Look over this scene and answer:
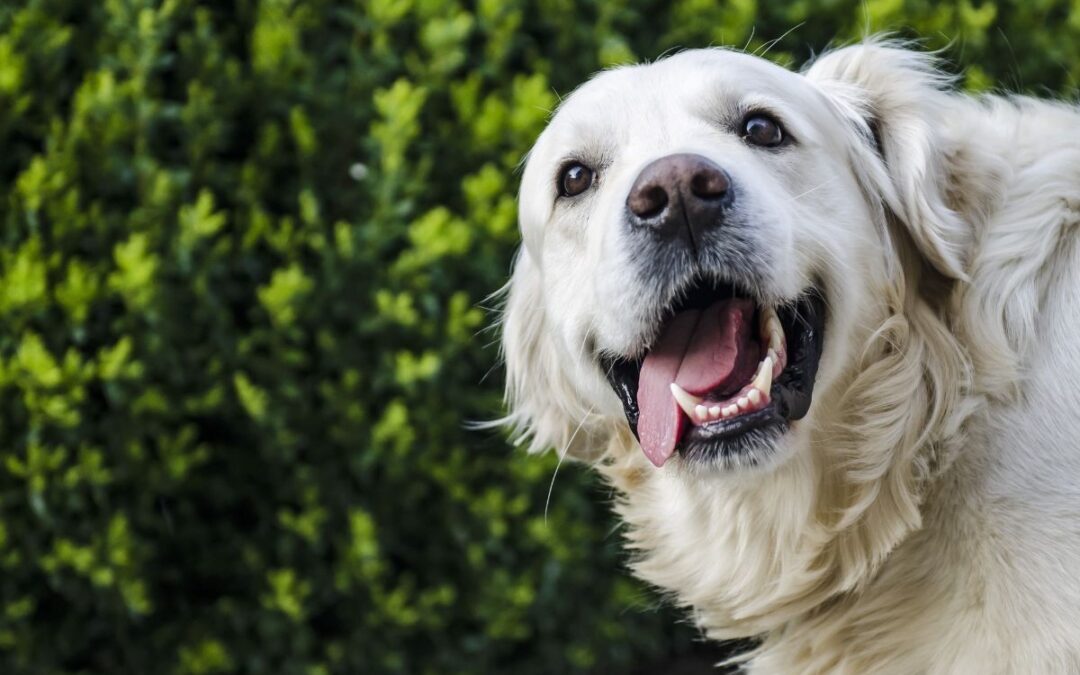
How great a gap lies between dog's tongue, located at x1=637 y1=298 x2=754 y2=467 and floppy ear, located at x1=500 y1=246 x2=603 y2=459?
53 centimetres

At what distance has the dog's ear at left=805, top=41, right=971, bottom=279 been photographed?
2555 millimetres

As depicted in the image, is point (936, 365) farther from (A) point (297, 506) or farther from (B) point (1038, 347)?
(A) point (297, 506)

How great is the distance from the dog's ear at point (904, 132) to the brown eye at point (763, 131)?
0.73ft

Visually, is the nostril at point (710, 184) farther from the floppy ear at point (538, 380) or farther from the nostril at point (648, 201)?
the floppy ear at point (538, 380)

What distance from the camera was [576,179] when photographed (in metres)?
2.80

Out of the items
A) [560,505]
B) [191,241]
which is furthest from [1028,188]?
[191,241]

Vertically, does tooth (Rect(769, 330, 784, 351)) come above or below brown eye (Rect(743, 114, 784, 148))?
below

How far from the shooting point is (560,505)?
13.4 ft

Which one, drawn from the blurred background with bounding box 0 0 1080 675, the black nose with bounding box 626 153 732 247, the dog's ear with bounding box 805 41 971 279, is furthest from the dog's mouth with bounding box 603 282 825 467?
the blurred background with bounding box 0 0 1080 675

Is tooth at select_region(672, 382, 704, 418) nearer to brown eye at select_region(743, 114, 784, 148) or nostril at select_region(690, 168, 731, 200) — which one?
nostril at select_region(690, 168, 731, 200)

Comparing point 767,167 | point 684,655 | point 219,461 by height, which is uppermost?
point 767,167

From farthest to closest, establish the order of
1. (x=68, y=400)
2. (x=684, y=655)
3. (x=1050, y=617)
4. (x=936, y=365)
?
(x=684, y=655), (x=68, y=400), (x=936, y=365), (x=1050, y=617)

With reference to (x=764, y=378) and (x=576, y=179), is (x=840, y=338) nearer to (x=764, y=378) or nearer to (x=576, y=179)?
(x=764, y=378)

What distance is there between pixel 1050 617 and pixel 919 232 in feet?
2.69
